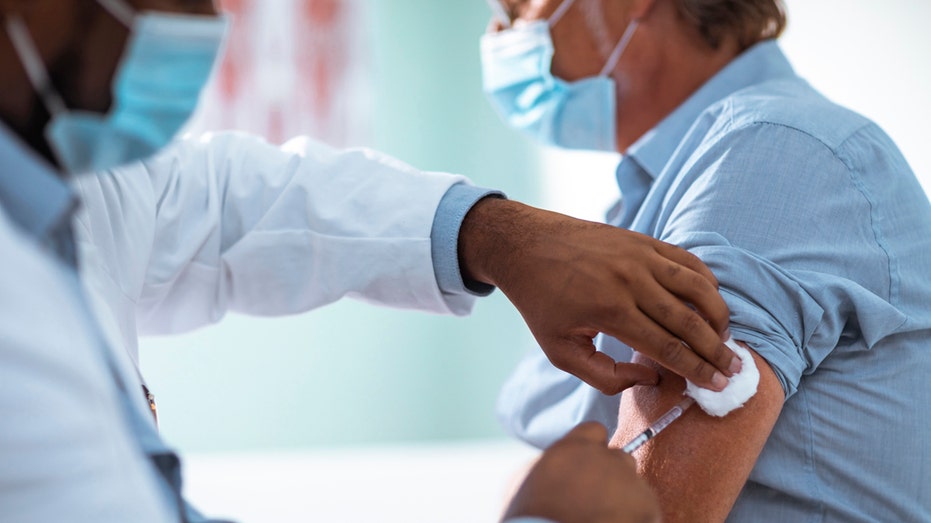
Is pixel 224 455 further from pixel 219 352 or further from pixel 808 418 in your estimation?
pixel 808 418

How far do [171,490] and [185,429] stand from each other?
9.51 feet

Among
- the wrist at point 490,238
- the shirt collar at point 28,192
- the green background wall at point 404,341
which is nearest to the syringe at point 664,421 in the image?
the wrist at point 490,238

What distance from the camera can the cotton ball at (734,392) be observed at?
36.4 inches

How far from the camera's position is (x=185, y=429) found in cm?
349

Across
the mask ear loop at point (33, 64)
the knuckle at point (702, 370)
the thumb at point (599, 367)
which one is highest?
the mask ear loop at point (33, 64)

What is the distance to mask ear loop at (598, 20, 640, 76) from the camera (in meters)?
1.54

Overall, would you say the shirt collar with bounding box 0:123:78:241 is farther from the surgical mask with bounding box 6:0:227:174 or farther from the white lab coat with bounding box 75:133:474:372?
the white lab coat with bounding box 75:133:474:372

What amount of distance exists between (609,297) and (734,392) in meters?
0.16

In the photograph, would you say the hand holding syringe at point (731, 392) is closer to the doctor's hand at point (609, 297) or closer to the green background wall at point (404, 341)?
the doctor's hand at point (609, 297)

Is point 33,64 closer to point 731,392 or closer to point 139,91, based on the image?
point 139,91

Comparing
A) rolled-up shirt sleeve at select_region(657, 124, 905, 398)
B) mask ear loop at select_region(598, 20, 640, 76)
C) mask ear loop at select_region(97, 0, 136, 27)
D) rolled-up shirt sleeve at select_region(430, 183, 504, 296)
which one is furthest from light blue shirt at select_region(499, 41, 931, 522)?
mask ear loop at select_region(97, 0, 136, 27)

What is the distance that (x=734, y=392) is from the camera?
0.92m

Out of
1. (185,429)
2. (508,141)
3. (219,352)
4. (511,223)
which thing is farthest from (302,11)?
(511,223)

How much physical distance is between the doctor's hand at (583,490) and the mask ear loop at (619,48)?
0.98 m
